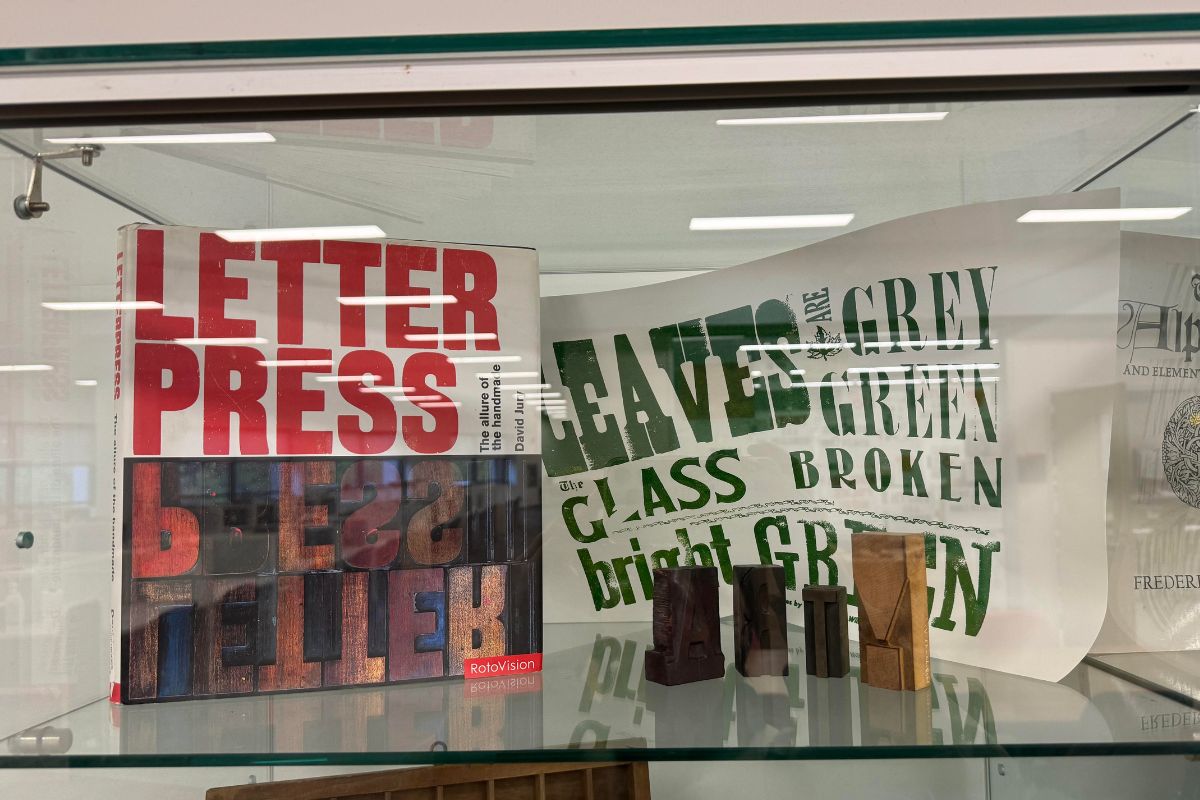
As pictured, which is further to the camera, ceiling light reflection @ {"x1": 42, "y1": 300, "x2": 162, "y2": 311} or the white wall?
ceiling light reflection @ {"x1": 42, "y1": 300, "x2": 162, "y2": 311}

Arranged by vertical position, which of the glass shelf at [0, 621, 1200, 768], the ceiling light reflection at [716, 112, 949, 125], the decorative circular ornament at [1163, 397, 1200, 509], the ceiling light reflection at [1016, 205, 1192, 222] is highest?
the ceiling light reflection at [716, 112, 949, 125]

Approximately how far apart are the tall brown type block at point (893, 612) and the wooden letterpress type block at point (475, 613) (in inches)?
11.3

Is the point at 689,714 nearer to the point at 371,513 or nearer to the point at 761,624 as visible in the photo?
the point at 761,624

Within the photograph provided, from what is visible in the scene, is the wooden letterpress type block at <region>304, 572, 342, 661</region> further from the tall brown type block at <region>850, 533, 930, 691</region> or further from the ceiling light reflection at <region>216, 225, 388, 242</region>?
the tall brown type block at <region>850, 533, 930, 691</region>

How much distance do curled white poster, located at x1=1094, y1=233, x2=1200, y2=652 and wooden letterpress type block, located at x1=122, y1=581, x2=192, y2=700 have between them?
708mm

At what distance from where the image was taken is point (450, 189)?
73 centimetres

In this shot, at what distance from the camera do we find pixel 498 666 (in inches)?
27.9

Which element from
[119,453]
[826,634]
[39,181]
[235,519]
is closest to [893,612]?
[826,634]

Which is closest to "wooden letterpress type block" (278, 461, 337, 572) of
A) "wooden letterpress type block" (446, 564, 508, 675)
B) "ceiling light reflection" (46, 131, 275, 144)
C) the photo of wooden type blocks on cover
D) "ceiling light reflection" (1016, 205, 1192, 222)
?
the photo of wooden type blocks on cover

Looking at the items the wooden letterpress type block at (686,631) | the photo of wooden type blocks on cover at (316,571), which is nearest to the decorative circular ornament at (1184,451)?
the wooden letterpress type block at (686,631)

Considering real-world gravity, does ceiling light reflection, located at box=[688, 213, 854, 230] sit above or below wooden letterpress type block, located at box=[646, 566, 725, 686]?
above

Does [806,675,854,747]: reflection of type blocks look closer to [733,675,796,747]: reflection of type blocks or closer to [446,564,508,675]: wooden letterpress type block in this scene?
[733,675,796,747]: reflection of type blocks

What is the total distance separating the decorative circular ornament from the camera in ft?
2.25

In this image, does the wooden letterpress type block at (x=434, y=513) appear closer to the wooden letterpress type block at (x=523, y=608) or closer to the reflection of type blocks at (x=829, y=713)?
the wooden letterpress type block at (x=523, y=608)
